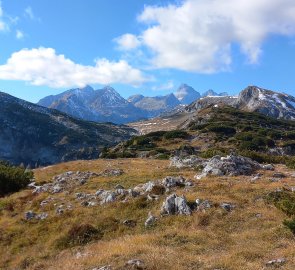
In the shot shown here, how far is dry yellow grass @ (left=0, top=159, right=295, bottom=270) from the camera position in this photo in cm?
1650

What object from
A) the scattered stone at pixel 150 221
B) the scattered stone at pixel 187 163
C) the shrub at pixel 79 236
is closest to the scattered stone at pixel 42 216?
the shrub at pixel 79 236

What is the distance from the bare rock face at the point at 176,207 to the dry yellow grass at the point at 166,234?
533 millimetres

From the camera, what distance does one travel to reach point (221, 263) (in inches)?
607

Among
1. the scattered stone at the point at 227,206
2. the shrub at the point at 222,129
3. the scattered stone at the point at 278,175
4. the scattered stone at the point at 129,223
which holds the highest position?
the shrub at the point at 222,129

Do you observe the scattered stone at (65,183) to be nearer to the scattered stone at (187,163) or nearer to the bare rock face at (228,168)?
the scattered stone at (187,163)

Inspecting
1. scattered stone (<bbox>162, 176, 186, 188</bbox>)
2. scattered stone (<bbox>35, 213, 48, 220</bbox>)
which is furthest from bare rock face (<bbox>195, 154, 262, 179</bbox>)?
scattered stone (<bbox>35, 213, 48, 220</bbox>)

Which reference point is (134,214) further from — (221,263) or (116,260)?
(221,263)

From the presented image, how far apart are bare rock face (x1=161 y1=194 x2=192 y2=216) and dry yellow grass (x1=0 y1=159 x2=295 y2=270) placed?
1.75 ft

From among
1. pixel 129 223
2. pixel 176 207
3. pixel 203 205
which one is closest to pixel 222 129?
pixel 203 205

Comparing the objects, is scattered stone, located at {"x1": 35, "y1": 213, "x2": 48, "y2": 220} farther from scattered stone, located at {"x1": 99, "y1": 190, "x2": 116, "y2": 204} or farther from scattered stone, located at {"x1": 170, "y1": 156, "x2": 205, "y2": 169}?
scattered stone, located at {"x1": 170, "y1": 156, "x2": 205, "y2": 169}

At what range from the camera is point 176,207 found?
23.6 meters

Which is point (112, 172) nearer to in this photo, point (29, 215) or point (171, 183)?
point (171, 183)

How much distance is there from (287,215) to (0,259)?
51.0 ft

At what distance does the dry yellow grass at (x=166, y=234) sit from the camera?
Result: 16.5 m
